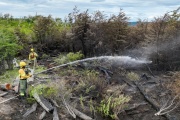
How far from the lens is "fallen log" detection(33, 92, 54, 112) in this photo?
9273 mm

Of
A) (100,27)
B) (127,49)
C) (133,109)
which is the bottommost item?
(133,109)

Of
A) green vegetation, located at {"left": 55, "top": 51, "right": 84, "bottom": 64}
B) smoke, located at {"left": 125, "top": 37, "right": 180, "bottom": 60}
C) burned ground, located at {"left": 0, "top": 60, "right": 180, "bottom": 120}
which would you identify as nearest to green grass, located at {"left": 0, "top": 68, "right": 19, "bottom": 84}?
burned ground, located at {"left": 0, "top": 60, "right": 180, "bottom": 120}

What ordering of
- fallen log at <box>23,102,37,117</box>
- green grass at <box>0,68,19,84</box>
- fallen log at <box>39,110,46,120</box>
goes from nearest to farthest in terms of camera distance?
fallen log at <box>39,110,46,120</box> < fallen log at <box>23,102,37,117</box> < green grass at <box>0,68,19,84</box>

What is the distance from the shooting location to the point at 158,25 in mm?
14555

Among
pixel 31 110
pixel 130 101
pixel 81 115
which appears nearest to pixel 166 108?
Result: pixel 130 101

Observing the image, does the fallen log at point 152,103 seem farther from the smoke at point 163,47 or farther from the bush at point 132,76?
the smoke at point 163,47

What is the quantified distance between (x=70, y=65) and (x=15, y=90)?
4.24 m

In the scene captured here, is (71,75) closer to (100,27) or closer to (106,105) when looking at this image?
(106,105)

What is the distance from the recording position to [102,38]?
16.4 meters

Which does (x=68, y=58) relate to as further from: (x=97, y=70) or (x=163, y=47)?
(x=163, y=47)

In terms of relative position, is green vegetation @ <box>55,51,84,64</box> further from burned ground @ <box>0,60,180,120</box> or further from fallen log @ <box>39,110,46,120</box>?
fallen log @ <box>39,110,46,120</box>

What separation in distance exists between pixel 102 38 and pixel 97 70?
317 cm

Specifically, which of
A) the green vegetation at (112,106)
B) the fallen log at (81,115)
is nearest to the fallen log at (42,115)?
the fallen log at (81,115)

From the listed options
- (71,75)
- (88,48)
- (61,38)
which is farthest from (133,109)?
(61,38)
